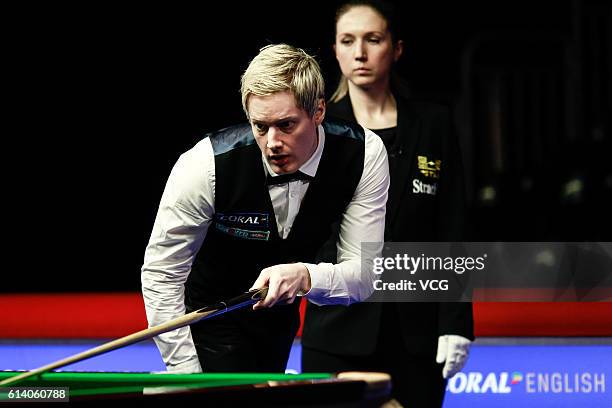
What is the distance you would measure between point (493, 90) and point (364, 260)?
4.22m

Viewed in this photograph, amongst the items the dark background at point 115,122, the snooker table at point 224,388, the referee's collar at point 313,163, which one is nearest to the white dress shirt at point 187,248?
the referee's collar at point 313,163

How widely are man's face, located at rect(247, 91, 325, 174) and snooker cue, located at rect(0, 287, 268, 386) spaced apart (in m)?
0.31

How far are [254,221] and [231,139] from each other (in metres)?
0.20

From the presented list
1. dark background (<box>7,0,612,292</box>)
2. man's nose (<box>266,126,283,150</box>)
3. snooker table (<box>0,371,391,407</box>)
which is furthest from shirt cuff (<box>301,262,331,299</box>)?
dark background (<box>7,0,612,292</box>)

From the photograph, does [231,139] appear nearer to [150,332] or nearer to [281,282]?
[281,282]

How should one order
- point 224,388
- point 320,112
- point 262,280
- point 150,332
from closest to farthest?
point 224,388 → point 150,332 → point 262,280 → point 320,112

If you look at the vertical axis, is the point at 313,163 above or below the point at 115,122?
below

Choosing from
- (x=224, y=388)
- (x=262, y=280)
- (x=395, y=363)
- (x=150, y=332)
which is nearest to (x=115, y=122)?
(x=395, y=363)

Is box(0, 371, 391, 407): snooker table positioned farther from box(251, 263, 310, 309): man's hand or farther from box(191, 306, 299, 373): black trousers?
box(191, 306, 299, 373): black trousers

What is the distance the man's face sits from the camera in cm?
228

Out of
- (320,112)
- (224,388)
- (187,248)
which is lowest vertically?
(224,388)

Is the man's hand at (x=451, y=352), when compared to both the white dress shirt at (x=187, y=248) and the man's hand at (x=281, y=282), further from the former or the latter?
the man's hand at (x=281, y=282)

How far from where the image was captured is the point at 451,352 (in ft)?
9.49

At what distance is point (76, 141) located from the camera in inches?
195
